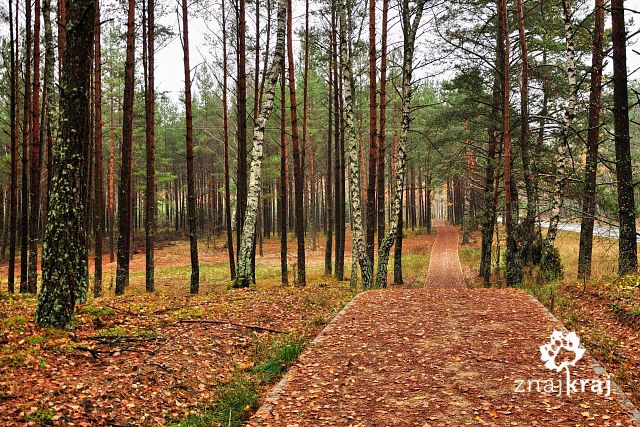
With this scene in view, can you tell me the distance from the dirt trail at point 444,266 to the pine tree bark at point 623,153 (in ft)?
26.4

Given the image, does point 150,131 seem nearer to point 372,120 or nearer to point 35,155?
point 35,155

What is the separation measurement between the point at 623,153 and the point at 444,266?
14736 mm

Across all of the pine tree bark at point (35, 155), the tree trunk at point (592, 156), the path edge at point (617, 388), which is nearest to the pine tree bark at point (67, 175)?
the path edge at point (617, 388)

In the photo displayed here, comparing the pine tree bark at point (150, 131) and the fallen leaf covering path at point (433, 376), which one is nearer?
the fallen leaf covering path at point (433, 376)

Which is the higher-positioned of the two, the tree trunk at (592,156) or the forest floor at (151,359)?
the tree trunk at (592,156)

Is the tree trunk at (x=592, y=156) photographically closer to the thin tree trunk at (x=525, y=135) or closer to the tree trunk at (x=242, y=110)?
the thin tree trunk at (x=525, y=135)

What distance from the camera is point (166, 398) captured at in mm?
5199

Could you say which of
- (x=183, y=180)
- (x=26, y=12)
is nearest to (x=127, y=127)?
(x=26, y=12)

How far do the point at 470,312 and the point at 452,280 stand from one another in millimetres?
12028

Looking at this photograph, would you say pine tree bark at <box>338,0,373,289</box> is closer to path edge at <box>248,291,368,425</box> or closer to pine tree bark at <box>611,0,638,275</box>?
pine tree bark at <box>611,0,638,275</box>

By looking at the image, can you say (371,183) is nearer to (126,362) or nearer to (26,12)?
(126,362)

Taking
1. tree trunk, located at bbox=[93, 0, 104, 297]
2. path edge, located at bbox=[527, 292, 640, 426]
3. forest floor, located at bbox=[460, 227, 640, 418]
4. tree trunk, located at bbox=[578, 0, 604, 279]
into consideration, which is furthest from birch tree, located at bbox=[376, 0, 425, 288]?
tree trunk, located at bbox=[93, 0, 104, 297]

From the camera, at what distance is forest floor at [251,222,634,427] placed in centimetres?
450

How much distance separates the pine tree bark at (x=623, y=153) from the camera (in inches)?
407
